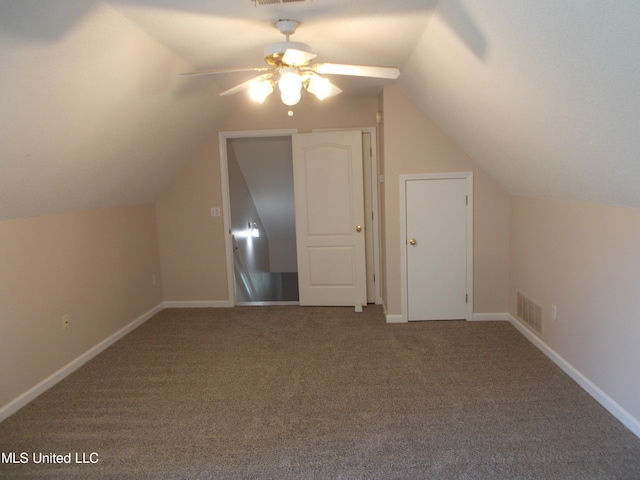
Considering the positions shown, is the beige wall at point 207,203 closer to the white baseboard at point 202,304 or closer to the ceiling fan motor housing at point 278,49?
the white baseboard at point 202,304

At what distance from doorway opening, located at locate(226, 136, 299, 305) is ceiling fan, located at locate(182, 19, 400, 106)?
268 cm

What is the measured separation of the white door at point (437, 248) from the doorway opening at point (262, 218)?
5.42 feet

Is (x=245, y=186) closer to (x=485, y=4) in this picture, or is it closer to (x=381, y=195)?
(x=381, y=195)

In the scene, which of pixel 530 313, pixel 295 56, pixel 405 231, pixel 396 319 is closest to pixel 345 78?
pixel 405 231

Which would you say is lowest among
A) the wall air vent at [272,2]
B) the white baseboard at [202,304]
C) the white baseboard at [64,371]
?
the white baseboard at [64,371]

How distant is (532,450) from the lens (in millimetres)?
2412

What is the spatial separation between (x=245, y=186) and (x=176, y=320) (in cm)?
241

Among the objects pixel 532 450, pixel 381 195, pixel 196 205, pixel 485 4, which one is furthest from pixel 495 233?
pixel 196 205

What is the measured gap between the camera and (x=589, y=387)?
3002mm

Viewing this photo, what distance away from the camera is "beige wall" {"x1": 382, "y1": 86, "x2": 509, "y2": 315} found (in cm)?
435

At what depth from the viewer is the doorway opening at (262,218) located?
234 inches

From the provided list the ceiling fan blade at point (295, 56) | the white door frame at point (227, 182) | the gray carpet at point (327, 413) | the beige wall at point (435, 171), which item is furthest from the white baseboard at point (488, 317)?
the ceiling fan blade at point (295, 56)

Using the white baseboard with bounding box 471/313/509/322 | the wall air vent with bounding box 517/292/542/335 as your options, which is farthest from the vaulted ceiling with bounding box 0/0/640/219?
A: the white baseboard with bounding box 471/313/509/322

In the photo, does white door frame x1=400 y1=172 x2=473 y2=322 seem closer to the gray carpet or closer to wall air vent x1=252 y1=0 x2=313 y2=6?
the gray carpet
